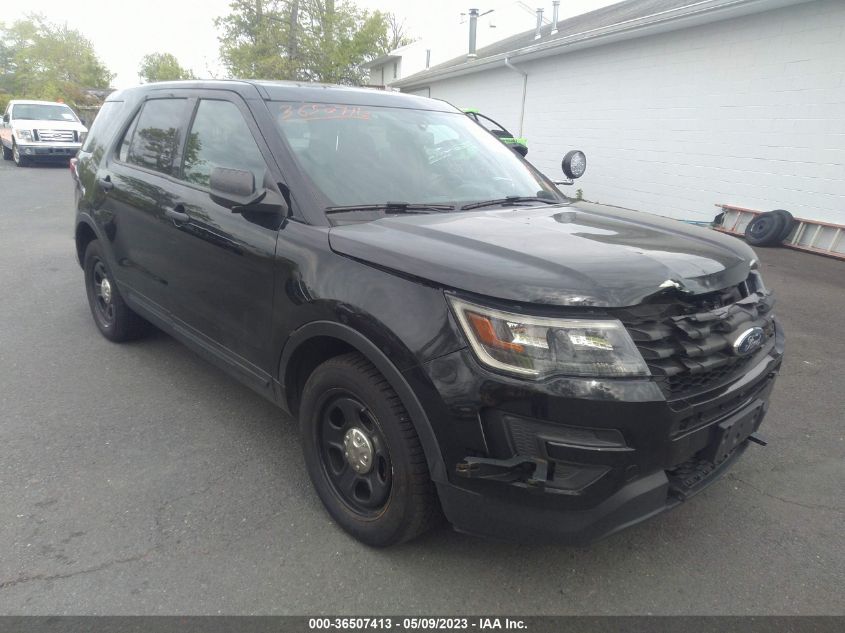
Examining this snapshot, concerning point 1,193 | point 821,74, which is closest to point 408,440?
point 821,74

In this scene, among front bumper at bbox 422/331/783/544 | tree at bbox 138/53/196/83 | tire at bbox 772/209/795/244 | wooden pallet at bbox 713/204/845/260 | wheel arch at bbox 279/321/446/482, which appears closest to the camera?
front bumper at bbox 422/331/783/544

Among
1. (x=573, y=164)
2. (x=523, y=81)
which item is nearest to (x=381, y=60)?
(x=523, y=81)

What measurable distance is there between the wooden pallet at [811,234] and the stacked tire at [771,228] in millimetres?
119

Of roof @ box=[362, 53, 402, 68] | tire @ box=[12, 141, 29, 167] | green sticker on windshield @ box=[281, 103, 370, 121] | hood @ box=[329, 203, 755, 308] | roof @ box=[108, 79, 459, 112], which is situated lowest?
tire @ box=[12, 141, 29, 167]

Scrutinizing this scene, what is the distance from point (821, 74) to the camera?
28.2ft

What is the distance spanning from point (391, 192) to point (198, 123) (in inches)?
54.2

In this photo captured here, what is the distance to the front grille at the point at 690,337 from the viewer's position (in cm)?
203

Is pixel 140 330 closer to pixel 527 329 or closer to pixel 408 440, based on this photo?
pixel 408 440

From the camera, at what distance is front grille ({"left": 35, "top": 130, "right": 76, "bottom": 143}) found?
19.0m

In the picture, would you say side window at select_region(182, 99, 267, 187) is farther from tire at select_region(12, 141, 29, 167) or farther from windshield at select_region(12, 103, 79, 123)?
windshield at select_region(12, 103, 79, 123)

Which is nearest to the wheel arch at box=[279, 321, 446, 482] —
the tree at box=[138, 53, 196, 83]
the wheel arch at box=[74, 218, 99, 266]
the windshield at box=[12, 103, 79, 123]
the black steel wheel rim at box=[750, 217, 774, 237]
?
the wheel arch at box=[74, 218, 99, 266]

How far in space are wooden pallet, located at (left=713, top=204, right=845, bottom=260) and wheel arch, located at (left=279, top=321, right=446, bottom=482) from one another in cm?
857

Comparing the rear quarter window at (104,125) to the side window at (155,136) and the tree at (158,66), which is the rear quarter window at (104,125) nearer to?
the side window at (155,136)

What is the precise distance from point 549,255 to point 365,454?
1.10 meters
